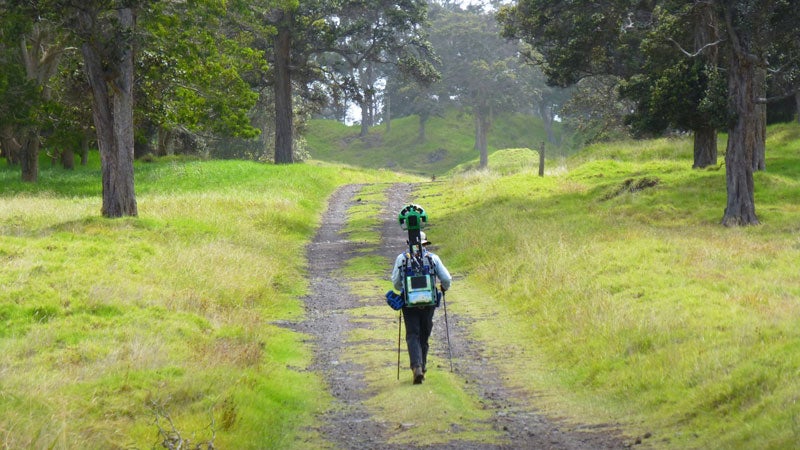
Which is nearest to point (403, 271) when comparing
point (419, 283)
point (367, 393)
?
point (419, 283)

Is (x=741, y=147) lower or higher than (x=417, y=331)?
higher

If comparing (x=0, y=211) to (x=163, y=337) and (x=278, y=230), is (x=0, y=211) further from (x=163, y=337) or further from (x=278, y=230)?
(x=163, y=337)

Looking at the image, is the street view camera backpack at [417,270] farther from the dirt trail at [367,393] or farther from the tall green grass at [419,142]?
the tall green grass at [419,142]

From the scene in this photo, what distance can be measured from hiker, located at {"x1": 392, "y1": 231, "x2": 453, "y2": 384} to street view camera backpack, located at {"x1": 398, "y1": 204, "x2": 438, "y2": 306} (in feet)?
0.10

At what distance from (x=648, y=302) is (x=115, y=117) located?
14.2m

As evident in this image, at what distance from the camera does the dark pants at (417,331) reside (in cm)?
1213

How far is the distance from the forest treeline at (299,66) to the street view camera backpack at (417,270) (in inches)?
471

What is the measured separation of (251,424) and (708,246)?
514 inches

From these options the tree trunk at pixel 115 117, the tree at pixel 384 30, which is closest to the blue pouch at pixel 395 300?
the tree trunk at pixel 115 117

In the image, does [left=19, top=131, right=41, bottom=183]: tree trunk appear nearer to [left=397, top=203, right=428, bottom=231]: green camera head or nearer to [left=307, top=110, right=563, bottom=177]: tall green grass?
[left=397, top=203, right=428, bottom=231]: green camera head

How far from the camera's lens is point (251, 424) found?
10023 mm

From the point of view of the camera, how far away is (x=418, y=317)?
12.4m

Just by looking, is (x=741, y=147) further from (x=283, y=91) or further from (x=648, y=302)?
(x=283, y=91)

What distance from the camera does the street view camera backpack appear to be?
12062mm
